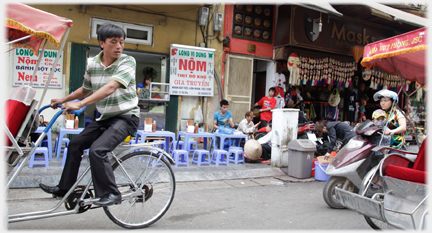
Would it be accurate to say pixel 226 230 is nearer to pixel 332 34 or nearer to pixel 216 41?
pixel 216 41

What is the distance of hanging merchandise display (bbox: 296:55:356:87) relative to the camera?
35.2 ft

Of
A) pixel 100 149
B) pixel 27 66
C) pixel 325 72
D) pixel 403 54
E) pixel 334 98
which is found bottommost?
pixel 100 149

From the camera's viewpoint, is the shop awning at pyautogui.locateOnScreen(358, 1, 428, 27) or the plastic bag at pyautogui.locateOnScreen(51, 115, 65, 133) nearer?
the plastic bag at pyautogui.locateOnScreen(51, 115, 65, 133)

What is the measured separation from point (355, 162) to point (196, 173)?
3019 mm

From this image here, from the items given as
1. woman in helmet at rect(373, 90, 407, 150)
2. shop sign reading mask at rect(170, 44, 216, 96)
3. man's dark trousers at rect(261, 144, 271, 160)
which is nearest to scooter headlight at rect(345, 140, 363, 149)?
woman in helmet at rect(373, 90, 407, 150)

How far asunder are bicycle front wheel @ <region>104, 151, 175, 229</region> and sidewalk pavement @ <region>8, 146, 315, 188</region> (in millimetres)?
1856

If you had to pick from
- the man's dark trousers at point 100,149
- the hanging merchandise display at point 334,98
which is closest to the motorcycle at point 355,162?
the man's dark trousers at point 100,149

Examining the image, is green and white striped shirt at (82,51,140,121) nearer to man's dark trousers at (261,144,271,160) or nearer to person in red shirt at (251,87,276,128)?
man's dark trousers at (261,144,271,160)

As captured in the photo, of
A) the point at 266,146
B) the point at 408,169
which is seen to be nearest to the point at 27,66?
the point at 266,146

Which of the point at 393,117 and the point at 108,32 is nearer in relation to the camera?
the point at 108,32

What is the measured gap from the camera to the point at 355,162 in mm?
4090

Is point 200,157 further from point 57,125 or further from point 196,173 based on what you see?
point 57,125

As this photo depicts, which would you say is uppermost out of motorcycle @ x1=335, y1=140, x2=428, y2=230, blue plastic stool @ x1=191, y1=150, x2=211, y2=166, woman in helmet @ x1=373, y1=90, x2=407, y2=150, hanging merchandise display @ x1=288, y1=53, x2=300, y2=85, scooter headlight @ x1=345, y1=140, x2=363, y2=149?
hanging merchandise display @ x1=288, y1=53, x2=300, y2=85

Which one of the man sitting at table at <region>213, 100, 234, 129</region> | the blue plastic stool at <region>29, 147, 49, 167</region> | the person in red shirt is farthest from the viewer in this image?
the person in red shirt
